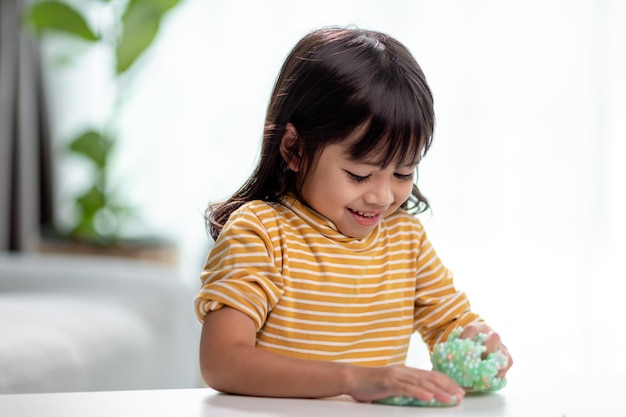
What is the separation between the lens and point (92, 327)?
7.04 feet

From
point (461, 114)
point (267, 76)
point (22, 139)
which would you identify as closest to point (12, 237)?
point (22, 139)

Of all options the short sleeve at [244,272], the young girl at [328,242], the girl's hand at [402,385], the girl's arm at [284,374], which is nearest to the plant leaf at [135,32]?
the young girl at [328,242]

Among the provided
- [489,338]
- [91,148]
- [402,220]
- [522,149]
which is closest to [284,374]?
[489,338]

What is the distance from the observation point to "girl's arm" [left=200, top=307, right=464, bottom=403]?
88 centimetres

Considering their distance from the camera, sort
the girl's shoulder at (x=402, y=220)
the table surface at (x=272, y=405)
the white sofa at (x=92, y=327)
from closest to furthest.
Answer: the table surface at (x=272, y=405)
the girl's shoulder at (x=402, y=220)
the white sofa at (x=92, y=327)

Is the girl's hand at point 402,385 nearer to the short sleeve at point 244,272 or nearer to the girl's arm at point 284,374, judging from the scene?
the girl's arm at point 284,374

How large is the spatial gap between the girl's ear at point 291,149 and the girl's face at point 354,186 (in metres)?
0.03

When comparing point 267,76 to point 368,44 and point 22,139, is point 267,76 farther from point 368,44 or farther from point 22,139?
point 368,44

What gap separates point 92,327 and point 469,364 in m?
1.40

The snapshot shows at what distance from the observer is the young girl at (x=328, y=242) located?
985mm

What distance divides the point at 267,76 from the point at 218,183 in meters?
0.51

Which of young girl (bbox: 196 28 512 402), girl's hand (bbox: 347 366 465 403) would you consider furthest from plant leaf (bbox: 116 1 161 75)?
girl's hand (bbox: 347 366 465 403)

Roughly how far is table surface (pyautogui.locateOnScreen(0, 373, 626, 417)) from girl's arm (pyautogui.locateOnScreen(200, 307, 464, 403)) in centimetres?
1

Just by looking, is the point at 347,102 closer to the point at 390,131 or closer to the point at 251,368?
the point at 390,131
